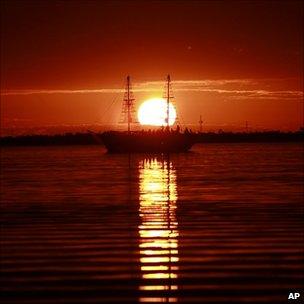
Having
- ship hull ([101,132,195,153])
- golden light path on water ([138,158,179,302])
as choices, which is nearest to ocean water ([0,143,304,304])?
golden light path on water ([138,158,179,302])

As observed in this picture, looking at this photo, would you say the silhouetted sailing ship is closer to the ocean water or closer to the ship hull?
the ship hull

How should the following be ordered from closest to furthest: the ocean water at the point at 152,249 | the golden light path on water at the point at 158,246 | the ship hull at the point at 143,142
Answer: the ocean water at the point at 152,249, the golden light path on water at the point at 158,246, the ship hull at the point at 143,142

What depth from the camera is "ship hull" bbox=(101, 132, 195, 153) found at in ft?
302

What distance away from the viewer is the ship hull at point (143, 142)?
92125 millimetres

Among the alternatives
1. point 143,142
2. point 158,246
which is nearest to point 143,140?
point 143,142

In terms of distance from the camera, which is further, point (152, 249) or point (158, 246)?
point (158, 246)

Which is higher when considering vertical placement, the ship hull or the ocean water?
the ship hull

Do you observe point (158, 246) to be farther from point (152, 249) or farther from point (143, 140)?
point (143, 140)

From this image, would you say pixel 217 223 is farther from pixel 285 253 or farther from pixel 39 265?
pixel 39 265

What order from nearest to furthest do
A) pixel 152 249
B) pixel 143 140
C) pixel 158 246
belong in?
pixel 152 249 → pixel 158 246 → pixel 143 140

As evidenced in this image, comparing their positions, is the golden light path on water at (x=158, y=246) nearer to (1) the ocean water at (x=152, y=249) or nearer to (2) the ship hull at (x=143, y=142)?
(1) the ocean water at (x=152, y=249)

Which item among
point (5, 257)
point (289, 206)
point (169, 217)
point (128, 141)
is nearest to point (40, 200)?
point (169, 217)

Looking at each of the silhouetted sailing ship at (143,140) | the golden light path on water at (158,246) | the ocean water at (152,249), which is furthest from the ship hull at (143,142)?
the ocean water at (152,249)

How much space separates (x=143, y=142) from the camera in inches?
3639
